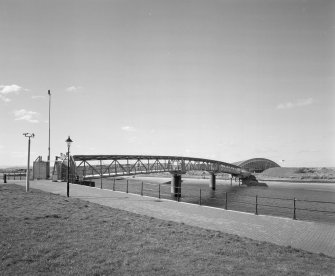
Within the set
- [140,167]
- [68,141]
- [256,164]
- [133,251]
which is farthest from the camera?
[256,164]

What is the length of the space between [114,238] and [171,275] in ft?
10.9

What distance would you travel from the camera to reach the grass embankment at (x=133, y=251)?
6883 mm

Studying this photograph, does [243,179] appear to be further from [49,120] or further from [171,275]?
[171,275]

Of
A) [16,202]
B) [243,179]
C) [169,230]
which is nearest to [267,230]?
[169,230]

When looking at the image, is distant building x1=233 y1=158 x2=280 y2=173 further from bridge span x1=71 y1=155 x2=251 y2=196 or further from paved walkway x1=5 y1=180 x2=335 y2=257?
paved walkway x1=5 y1=180 x2=335 y2=257

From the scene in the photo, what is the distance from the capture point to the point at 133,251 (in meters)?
8.10

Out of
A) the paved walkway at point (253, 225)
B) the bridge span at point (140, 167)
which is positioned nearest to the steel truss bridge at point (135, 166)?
the bridge span at point (140, 167)

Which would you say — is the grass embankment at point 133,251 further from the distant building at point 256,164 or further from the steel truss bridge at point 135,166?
the distant building at point 256,164

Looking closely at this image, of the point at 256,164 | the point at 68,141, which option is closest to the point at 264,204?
the point at 68,141

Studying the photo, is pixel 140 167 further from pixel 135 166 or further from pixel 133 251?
pixel 133 251

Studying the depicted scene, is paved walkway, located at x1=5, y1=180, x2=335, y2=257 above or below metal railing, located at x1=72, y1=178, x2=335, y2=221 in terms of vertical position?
above

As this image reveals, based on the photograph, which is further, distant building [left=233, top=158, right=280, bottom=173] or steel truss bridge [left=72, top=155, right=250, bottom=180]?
distant building [left=233, top=158, right=280, bottom=173]

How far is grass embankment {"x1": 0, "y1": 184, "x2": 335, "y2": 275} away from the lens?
688cm

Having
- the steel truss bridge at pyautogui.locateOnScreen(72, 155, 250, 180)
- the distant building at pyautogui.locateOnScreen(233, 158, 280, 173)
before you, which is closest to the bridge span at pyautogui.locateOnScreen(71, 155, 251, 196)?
the steel truss bridge at pyautogui.locateOnScreen(72, 155, 250, 180)
